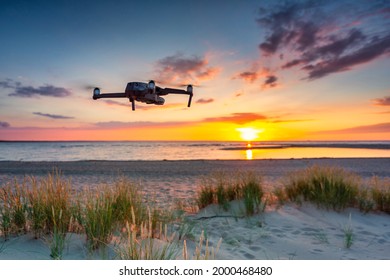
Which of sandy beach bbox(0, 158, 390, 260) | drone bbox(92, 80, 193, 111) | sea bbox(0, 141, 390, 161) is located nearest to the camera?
sandy beach bbox(0, 158, 390, 260)

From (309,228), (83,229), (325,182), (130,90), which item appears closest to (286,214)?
(309,228)

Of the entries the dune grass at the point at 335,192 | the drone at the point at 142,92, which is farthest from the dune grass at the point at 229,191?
the drone at the point at 142,92

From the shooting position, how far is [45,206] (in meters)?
3.41

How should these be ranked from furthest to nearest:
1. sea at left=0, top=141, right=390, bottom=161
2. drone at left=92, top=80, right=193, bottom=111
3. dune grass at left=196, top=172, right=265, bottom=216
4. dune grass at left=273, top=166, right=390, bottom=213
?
sea at left=0, top=141, right=390, bottom=161 → drone at left=92, top=80, right=193, bottom=111 → dune grass at left=196, top=172, right=265, bottom=216 → dune grass at left=273, top=166, right=390, bottom=213

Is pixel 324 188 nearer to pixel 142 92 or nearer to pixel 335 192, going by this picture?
pixel 335 192

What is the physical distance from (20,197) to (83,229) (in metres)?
1.04

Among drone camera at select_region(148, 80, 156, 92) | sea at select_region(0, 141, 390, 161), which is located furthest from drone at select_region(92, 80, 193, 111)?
sea at select_region(0, 141, 390, 161)

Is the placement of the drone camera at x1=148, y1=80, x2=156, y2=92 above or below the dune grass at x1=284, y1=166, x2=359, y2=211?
above

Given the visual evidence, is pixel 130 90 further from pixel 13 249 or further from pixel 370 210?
pixel 370 210

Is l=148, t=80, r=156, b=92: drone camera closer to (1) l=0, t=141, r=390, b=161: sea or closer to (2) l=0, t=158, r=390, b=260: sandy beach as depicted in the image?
(2) l=0, t=158, r=390, b=260: sandy beach

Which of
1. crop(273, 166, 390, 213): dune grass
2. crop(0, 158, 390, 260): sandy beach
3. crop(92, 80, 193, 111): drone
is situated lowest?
crop(0, 158, 390, 260): sandy beach

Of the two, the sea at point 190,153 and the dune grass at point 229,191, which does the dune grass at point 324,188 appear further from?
the sea at point 190,153

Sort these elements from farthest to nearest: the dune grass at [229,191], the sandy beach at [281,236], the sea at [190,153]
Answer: the sea at [190,153] → the dune grass at [229,191] → the sandy beach at [281,236]

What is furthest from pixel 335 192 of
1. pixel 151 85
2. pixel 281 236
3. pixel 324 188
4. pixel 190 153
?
pixel 190 153
